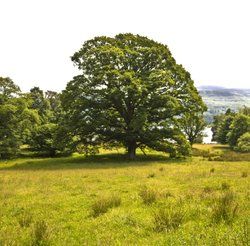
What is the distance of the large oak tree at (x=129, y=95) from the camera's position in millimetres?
34656

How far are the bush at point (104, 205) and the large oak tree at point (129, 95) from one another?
22.0 meters

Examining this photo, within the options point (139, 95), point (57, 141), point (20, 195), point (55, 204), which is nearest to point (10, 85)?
point (57, 141)

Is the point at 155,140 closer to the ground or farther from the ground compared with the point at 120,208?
farther from the ground

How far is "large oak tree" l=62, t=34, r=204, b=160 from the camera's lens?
34656 mm

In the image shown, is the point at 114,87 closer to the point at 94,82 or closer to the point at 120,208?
the point at 94,82

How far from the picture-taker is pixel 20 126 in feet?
143

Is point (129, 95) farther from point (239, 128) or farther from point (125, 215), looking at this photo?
point (239, 128)

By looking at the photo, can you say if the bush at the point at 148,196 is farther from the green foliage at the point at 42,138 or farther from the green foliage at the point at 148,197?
the green foliage at the point at 42,138

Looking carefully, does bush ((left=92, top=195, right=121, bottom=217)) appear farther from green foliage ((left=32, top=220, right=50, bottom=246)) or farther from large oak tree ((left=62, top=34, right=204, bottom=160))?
large oak tree ((left=62, top=34, right=204, bottom=160))

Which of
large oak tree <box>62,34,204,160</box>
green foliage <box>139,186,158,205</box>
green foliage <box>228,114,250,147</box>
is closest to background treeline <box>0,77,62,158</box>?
large oak tree <box>62,34,204,160</box>

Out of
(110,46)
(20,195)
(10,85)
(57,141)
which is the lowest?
(20,195)

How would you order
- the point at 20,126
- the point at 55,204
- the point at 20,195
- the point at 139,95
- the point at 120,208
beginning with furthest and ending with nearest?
1. the point at 20,126
2. the point at 139,95
3. the point at 20,195
4. the point at 55,204
5. the point at 120,208

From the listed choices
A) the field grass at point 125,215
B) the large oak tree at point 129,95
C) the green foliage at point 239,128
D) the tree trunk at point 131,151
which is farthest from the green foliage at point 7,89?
the green foliage at point 239,128

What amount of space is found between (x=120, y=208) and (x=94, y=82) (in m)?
24.8
